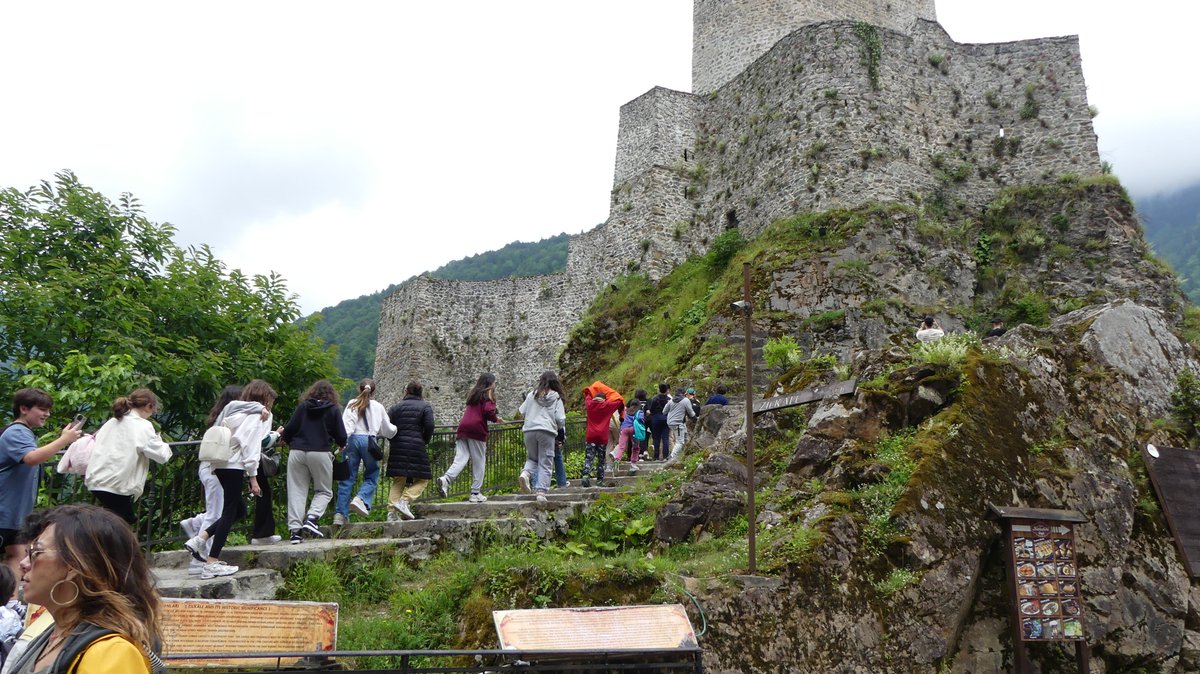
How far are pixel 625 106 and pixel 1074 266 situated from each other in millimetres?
14791

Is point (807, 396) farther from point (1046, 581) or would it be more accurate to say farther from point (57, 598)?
point (57, 598)

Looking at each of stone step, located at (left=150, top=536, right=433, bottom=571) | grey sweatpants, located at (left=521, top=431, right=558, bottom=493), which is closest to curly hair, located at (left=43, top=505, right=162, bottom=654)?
stone step, located at (left=150, top=536, right=433, bottom=571)

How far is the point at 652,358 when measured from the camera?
22047 millimetres

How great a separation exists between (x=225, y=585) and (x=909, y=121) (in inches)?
849

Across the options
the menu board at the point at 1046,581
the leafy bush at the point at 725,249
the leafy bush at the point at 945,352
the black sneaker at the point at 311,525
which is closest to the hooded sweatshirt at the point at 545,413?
the black sneaker at the point at 311,525

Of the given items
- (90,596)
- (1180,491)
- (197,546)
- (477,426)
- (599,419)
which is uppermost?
(599,419)

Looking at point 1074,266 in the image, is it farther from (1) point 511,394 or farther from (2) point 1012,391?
(1) point 511,394

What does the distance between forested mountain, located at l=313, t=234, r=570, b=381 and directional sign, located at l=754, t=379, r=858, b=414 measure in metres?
47.2

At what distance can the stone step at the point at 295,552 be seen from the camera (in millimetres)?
8508

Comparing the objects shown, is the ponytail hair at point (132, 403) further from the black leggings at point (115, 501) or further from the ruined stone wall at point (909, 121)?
the ruined stone wall at point (909, 121)

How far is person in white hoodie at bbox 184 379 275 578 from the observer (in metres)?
7.98

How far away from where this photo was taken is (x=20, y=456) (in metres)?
6.99

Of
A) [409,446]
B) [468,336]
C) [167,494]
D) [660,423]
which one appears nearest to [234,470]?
[167,494]

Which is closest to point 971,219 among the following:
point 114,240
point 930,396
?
point 930,396
